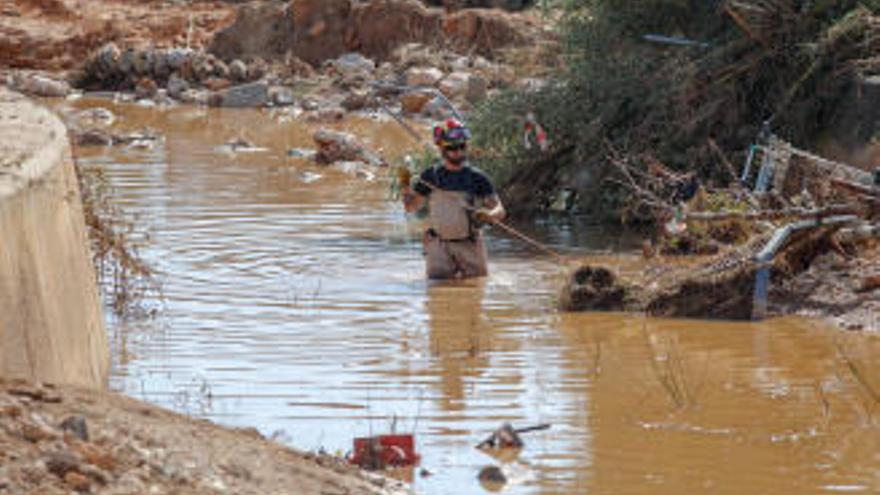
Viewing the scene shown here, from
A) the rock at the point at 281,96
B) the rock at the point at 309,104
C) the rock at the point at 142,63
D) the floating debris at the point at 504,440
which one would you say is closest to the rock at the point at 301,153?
the rock at the point at 309,104

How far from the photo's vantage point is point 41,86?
2845 cm

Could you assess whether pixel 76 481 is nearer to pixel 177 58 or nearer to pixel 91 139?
pixel 91 139

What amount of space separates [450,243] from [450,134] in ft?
2.59

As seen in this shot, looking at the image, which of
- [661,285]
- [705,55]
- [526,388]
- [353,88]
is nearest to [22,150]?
[526,388]

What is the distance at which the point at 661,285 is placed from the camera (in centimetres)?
1080

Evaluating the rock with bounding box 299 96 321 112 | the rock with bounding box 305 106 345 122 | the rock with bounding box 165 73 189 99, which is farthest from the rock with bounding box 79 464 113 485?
the rock with bounding box 165 73 189 99

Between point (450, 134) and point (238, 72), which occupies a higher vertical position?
point (450, 134)

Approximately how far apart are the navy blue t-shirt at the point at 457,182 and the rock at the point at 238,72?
17067mm

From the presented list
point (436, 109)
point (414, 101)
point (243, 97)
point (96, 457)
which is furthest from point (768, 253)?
point (243, 97)

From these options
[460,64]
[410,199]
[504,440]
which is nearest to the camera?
[504,440]

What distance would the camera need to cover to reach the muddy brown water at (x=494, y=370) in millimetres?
7156

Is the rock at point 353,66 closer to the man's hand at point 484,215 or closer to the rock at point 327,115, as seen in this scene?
the rock at point 327,115

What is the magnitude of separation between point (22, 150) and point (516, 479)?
2242mm

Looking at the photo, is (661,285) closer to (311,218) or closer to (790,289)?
(790,289)
